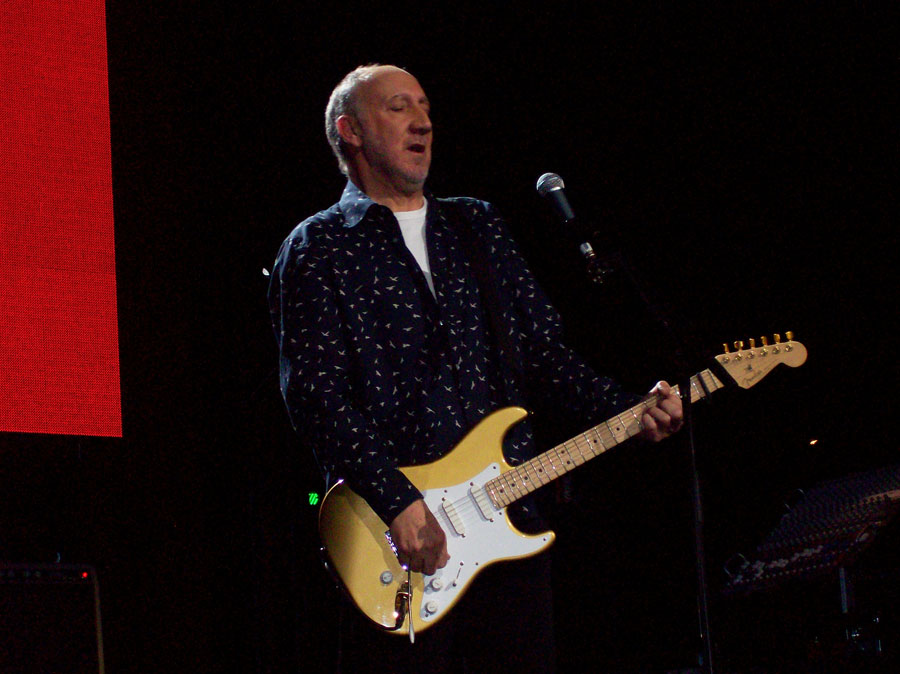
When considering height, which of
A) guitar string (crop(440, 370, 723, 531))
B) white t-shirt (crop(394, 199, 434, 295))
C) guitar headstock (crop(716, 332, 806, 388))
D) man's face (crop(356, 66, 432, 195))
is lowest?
guitar string (crop(440, 370, 723, 531))

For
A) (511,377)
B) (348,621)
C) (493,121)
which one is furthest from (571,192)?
(348,621)

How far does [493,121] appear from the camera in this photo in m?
3.87

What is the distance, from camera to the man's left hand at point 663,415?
2379mm

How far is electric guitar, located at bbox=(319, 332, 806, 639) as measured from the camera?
7.23 feet

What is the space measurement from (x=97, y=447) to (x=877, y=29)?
3193 millimetres

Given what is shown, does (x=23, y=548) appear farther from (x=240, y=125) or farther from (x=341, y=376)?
(x=240, y=125)

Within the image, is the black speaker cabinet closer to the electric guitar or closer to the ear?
the electric guitar

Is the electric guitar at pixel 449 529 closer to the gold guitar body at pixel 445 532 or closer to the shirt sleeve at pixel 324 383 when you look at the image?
the gold guitar body at pixel 445 532

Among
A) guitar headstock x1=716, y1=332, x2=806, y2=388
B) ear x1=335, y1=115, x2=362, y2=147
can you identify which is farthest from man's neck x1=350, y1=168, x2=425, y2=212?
guitar headstock x1=716, y1=332, x2=806, y2=388

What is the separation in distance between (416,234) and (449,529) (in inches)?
31.6

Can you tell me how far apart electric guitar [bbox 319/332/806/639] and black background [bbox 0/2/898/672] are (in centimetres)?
107

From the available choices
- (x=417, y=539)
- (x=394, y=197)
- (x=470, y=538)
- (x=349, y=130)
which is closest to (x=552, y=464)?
(x=470, y=538)

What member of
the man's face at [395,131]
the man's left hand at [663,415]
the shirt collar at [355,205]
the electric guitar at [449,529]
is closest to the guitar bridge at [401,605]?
the electric guitar at [449,529]

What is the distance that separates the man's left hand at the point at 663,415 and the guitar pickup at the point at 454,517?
527 mm
